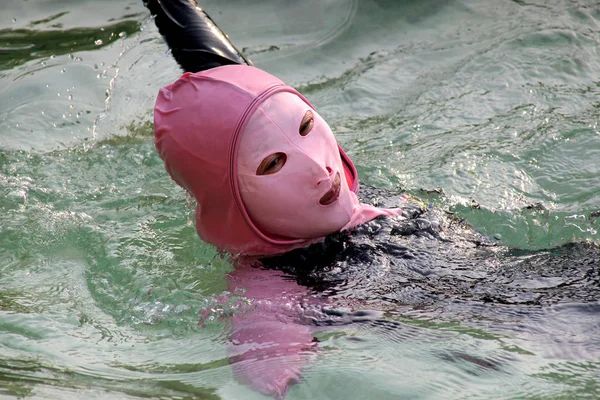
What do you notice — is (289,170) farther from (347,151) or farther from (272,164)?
(347,151)

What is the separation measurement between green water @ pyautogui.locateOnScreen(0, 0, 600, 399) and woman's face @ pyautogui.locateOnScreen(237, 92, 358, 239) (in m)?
0.51

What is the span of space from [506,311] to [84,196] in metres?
2.83

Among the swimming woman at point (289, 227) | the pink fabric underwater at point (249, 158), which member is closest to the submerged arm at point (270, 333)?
the swimming woman at point (289, 227)

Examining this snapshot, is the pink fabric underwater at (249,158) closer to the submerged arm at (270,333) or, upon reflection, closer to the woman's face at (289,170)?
the woman's face at (289,170)

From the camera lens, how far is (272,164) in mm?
3152

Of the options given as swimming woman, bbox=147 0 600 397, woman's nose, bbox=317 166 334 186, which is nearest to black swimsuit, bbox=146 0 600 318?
swimming woman, bbox=147 0 600 397

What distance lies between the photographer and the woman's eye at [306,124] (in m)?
3.21

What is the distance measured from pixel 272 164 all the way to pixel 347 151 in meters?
2.12

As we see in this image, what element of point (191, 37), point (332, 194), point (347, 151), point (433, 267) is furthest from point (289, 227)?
point (347, 151)

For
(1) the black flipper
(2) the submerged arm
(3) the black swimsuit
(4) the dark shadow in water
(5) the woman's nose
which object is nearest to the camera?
(2) the submerged arm

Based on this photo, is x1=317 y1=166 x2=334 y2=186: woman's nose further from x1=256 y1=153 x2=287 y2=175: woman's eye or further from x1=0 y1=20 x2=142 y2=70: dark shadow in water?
x1=0 y1=20 x2=142 y2=70: dark shadow in water

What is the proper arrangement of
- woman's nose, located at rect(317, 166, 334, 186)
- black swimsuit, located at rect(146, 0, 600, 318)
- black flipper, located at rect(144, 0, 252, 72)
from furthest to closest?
1. black flipper, located at rect(144, 0, 252, 72)
2. woman's nose, located at rect(317, 166, 334, 186)
3. black swimsuit, located at rect(146, 0, 600, 318)

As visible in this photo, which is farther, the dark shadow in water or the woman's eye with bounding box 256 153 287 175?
the dark shadow in water

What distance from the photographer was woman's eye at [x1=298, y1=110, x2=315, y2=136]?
321 cm
